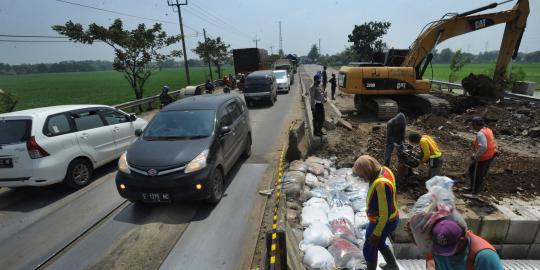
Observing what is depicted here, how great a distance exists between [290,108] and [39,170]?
12363 millimetres

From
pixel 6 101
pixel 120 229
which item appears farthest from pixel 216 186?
pixel 6 101

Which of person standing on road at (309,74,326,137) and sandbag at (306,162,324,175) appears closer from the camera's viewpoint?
sandbag at (306,162,324,175)

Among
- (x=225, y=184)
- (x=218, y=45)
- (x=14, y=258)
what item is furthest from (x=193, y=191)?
(x=218, y=45)

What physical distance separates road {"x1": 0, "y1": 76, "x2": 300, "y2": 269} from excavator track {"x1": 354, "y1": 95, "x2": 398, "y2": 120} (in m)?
7.55

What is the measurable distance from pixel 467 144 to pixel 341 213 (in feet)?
21.3

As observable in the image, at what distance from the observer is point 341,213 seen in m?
5.08

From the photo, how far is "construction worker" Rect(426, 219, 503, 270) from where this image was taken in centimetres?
194

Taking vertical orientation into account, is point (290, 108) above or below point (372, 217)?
below

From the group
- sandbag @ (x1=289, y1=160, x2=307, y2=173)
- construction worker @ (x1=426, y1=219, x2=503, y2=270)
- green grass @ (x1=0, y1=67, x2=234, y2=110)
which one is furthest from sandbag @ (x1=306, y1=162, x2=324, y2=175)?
green grass @ (x1=0, y1=67, x2=234, y2=110)

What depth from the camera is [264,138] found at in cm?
1042

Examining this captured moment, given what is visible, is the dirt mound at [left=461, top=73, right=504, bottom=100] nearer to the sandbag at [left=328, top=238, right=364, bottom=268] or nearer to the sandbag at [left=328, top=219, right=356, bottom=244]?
the sandbag at [left=328, top=219, right=356, bottom=244]

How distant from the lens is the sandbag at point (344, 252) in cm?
392

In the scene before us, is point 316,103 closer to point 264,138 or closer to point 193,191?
point 264,138

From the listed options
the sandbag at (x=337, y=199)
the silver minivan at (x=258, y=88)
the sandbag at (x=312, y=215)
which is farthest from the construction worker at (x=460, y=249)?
the silver minivan at (x=258, y=88)
